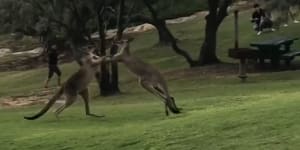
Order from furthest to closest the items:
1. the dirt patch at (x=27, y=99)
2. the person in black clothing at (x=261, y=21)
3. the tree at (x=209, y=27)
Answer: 1. the person in black clothing at (x=261, y=21)
2. the tree at (x=209, y=27)
3. the dirt patch at (x=27, y=99)

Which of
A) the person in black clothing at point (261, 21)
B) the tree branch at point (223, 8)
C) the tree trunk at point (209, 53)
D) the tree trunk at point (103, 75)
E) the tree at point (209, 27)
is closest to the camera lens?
the tree trunk at point (103, 75)

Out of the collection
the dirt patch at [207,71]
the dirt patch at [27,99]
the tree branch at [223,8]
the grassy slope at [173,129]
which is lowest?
the dirt patch at [27,99]

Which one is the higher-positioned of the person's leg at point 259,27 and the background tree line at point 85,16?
the background tree line at point 85,16

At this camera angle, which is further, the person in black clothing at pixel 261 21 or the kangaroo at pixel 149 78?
the person in black clothing at pixel 261 21

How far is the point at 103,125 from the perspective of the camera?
41.8 feet

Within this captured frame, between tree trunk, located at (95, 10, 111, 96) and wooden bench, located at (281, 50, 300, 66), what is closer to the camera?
tree trunk, located at (95, 10, 111, 96)

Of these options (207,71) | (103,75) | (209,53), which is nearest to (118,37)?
(103,75)

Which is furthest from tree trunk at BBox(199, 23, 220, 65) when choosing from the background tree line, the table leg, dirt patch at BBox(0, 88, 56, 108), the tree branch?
dirt patch at BBox(0, 88, 56, 108)

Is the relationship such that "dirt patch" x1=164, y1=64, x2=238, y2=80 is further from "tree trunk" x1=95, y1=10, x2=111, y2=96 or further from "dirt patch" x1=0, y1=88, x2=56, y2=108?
"dirt patch" x1=0, y1=88, x2=56, y2=108

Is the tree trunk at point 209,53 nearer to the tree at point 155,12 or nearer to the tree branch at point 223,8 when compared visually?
the tree branch at point 223,8

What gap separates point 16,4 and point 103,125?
15929 mm

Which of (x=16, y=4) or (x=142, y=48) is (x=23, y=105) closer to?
(x=16, y=4)

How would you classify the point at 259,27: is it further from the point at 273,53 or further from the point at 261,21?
the point at 273,53

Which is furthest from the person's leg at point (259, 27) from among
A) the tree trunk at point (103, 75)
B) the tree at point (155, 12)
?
the tree trunk at point (103, 75)
